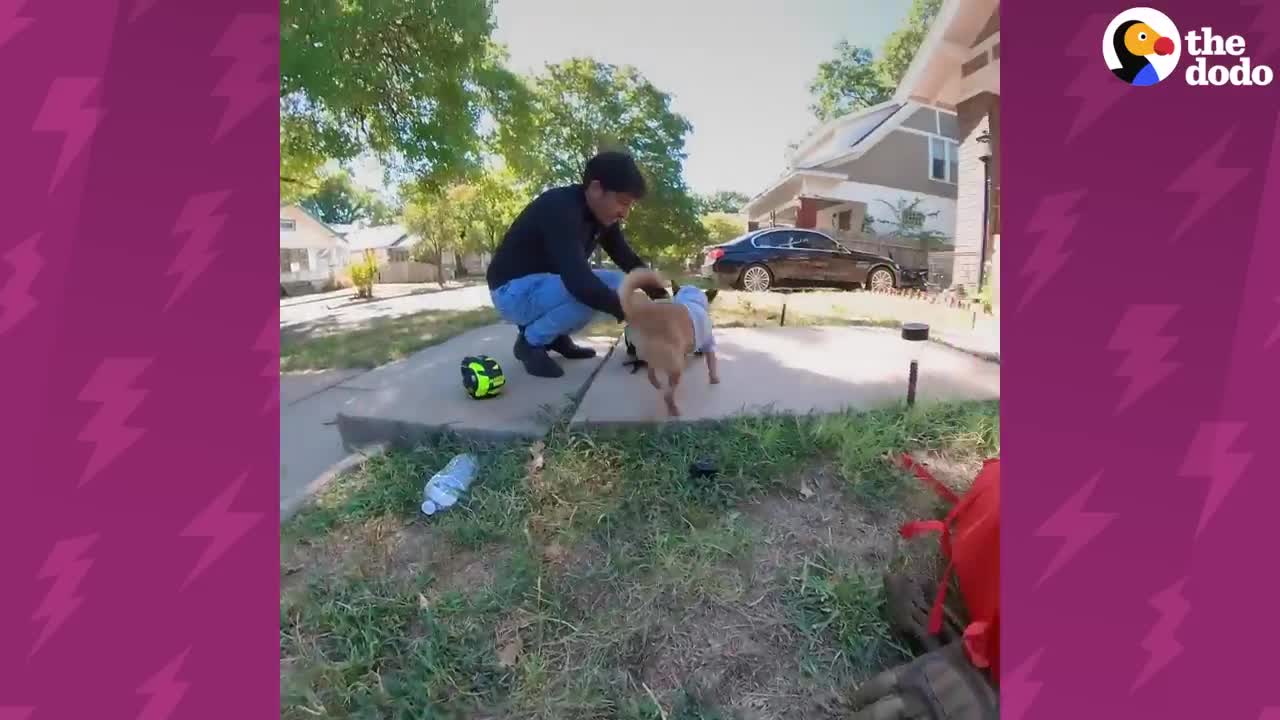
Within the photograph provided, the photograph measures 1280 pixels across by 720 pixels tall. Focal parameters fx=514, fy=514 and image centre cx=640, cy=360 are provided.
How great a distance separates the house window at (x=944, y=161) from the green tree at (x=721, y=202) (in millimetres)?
1664

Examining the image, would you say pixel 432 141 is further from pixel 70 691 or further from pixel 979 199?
pixel 979 199

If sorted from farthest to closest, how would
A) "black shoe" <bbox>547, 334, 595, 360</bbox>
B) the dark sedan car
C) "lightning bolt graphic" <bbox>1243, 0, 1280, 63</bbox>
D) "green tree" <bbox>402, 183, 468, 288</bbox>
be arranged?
the dark sedan car → "green tree" <bbox>402, 183, 468, 288</bbox> → "black shoe" <bbox>547, 334, 595, 360</bbox> → "lightning bolt graphic" <bbox>1243, 0, 1280, 63</bbox>

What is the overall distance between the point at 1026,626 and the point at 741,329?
2142 mm

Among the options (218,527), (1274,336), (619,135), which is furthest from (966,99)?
(218,527)

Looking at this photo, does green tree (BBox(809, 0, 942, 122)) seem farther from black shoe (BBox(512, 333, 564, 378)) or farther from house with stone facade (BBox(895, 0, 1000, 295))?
black shoe (BBox(512, 333, 564, 378))

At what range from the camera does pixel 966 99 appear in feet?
10.4

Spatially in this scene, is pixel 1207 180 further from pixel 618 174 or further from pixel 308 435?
pixel 308 435

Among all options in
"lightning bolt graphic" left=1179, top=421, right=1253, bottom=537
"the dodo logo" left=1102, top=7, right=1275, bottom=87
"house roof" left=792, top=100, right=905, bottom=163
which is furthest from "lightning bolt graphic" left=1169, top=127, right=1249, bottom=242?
"house roof" left=792, top=100, right=905, bottom=163

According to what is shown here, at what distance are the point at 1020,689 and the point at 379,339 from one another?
2.39 metres

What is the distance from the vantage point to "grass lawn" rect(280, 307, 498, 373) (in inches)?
57.1

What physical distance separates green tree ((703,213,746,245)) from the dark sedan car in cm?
28

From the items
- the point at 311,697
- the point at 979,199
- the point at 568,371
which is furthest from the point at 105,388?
the point at 979,199

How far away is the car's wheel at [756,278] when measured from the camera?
4.26 m

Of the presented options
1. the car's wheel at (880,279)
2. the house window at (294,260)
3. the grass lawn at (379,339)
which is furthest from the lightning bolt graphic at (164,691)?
the car's wheel at (880,279)
